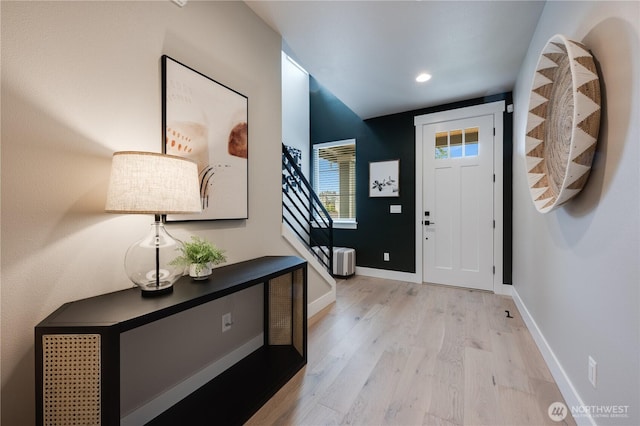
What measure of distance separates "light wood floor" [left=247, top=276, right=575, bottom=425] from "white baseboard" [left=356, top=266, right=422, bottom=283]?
0.98 metres

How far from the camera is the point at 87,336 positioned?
2.87 feet

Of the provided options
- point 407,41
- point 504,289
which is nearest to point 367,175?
point 407,41

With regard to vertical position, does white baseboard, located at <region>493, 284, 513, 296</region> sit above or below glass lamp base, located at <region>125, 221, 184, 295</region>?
below

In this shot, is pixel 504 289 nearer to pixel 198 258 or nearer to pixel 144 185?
pixel 198 258

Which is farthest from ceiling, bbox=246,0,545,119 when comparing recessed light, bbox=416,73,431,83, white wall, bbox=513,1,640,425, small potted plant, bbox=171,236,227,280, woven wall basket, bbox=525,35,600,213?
small potted plant, bbox=171,236,227,280

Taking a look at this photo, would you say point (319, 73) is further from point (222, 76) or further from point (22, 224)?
point (22, 224)

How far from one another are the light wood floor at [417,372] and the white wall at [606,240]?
322 millimetres

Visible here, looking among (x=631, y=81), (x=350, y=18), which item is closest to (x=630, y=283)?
(x=631, y=81)

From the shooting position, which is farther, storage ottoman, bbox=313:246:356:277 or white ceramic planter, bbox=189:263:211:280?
storage ottoman, bbox=313:246:356:277

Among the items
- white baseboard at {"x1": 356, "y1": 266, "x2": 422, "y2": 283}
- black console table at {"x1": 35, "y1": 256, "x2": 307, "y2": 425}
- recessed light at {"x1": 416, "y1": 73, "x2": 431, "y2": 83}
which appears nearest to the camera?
black console table at {"x1": 35, "y1": 256, "x2": 307, "y2": 425}

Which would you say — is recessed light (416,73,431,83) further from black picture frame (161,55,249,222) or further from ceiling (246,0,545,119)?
black picture frame (161,55,249,222)

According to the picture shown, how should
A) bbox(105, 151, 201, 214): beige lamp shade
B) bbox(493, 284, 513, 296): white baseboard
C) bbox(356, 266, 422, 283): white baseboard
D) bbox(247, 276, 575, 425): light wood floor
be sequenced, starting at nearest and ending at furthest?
bbox(105, 151, 201, 214): beige lamp shade, bbox(247, 276, 575, 425): light wood floor, bbox(493, 284, 513, 296): white baseboard, bbox(356, 266, 422, 283): white baseboard

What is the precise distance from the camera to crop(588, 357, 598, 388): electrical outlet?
119cm

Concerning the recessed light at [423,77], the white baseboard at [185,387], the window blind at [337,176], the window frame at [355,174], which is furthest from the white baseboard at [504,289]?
the white baseboard at [185,387]
